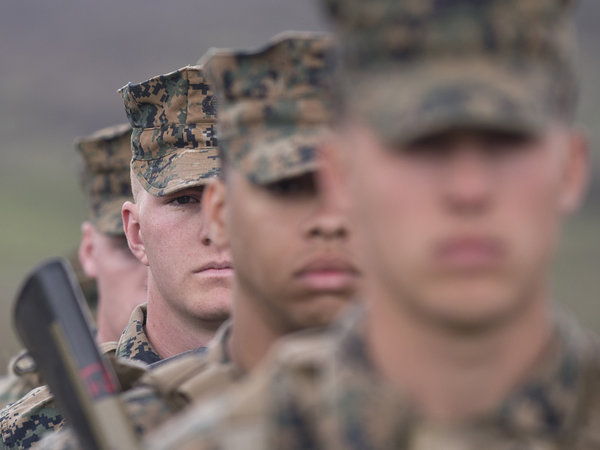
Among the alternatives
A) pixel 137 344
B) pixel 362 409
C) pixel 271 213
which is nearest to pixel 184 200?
pixel 137 344

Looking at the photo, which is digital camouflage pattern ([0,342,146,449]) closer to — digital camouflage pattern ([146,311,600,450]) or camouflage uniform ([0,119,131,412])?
camouflage uniform ([0,119,131,412])

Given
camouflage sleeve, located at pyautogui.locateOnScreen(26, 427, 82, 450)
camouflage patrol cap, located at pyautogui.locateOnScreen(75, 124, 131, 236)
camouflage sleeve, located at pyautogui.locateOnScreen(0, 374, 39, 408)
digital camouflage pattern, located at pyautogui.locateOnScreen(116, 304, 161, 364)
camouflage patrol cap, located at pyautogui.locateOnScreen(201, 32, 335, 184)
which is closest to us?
camouflage patrol cap, located at pyautogui.locateOnScreen(201, 32, 335, 184)

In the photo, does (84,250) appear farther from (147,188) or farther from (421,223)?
(421,223)

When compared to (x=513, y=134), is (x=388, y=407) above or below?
below

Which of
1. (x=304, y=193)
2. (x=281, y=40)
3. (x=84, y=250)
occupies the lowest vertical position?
(x=84, y=250)

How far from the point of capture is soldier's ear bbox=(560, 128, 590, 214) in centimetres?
311

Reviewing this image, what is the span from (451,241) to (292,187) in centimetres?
121

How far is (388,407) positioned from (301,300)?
1138mm

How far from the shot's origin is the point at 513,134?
2939 mm

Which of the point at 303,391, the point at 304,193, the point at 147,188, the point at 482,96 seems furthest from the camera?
the point at 147,188

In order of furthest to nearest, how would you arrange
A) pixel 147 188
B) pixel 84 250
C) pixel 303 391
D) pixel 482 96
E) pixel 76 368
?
pixel 84 250 < pixel 147 188 < pixel 76 368 < pixel 303 391 < pixel 482 96

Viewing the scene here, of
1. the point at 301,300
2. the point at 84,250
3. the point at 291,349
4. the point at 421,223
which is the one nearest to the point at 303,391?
the point at 291,349

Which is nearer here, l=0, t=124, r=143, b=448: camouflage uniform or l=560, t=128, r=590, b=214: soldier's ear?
l=560, t=128, r=590, b=214: soldier's ear

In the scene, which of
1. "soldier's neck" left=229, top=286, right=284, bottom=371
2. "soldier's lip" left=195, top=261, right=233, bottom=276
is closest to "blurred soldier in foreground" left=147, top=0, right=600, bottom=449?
"soldier's neck" left=229, top=286, right=284, bottom=371
